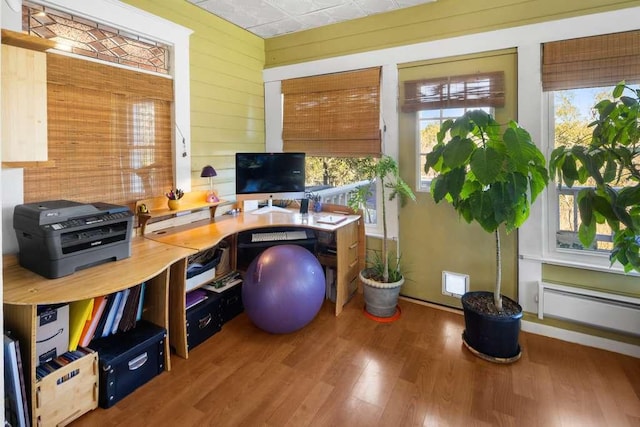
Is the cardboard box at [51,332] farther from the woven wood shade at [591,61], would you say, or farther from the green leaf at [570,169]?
the woven wood shade at [591,61]

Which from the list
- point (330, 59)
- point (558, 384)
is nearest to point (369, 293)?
point (558, 384)

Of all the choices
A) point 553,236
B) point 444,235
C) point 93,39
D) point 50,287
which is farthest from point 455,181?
point 93,39

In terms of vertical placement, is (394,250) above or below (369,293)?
above

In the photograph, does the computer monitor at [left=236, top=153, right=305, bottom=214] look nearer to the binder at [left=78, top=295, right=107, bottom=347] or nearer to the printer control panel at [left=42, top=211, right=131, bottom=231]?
the printer control panel at [left=42, top=211, right=131, bottom=231]

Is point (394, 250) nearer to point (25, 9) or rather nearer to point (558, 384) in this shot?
point (558, 384)

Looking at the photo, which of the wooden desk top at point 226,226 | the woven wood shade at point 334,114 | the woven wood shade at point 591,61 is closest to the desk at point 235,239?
the wooden desk top at point 226,226

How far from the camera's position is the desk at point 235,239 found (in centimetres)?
239

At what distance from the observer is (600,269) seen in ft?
8.24

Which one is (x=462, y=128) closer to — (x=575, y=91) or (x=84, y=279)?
(x=575, y=91)

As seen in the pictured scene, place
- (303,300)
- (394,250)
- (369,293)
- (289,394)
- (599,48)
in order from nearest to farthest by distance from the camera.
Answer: (289,394), (599,48), (303,300), (369,293), (394,250)

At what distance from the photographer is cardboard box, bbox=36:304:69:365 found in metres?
1.78

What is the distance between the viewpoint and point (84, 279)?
1831 millimetres

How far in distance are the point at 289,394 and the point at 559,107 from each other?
8.93 feet

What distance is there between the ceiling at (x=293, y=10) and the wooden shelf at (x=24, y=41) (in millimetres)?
1430
